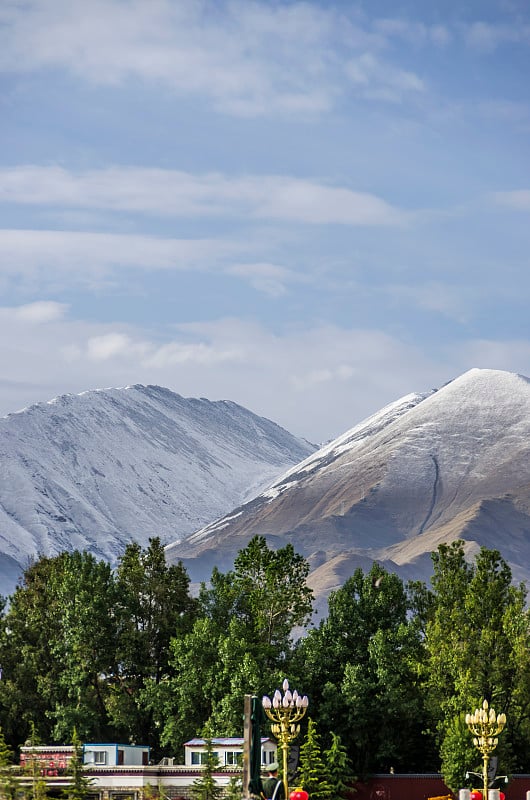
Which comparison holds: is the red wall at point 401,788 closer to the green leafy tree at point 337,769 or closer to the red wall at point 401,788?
the red wall at point 401,788

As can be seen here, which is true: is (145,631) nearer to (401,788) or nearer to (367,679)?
(367,679)

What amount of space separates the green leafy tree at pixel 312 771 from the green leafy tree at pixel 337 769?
503 mm

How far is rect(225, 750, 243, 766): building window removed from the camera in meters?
58.6

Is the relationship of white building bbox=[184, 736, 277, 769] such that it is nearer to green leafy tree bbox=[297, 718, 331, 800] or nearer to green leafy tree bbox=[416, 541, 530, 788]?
green leafy tree bbox=[297, 718, 331, 800]

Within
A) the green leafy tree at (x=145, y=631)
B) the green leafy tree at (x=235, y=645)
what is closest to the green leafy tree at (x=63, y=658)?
the green leafy tree at (x=145, y=631)

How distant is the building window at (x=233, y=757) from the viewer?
58562mm

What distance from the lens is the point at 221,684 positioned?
6506cm

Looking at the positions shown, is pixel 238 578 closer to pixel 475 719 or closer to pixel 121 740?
pixel 121 740

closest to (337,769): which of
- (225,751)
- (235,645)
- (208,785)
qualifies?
(225,751)

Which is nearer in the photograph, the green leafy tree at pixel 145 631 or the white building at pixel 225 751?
the white building at pixel 225 751

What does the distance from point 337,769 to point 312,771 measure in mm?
3476

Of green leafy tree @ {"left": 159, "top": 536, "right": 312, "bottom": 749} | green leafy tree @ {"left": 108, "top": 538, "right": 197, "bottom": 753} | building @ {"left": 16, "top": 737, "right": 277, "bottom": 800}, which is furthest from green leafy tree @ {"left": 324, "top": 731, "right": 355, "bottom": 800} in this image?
green leafy tree @ {"left": 108, "top": 538, "right": 197, "bottom": 753}

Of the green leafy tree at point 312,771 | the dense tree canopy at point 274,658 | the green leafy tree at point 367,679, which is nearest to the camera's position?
the green leafy tree at point 312,771

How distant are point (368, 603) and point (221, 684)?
9639 mm
